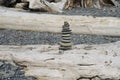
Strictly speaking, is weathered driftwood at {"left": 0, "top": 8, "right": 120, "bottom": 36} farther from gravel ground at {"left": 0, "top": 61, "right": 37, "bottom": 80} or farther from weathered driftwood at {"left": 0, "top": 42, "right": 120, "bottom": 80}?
gravel ground at {"left": 0, "top": 61, "right": 37, "bottom": 80}

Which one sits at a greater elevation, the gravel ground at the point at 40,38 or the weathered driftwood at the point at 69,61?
the weathered driftwood at the point at 69,61

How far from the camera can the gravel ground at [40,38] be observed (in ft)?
21.3

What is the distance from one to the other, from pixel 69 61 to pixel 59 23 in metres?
2.55

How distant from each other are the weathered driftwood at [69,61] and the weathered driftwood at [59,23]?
2129 mm

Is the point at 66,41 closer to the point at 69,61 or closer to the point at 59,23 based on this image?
the point at 69,61

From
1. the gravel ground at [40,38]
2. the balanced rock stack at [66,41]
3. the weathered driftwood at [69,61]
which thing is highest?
the balanced rock stack at [66,41]

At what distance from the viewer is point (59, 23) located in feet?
21.4

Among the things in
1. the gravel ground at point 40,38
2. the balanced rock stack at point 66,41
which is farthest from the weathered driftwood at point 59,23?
the balanced rock stack at point 66,41

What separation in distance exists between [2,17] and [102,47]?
9.48 feet

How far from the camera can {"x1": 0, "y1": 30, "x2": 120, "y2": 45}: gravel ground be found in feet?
21.3

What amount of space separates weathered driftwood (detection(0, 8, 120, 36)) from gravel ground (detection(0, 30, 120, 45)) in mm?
161

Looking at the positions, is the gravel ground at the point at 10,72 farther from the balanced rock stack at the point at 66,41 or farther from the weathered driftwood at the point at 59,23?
the weathered driftwood at the point at 59,23

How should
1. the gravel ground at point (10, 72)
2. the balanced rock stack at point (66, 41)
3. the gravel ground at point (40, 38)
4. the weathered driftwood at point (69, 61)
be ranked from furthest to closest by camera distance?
1. the gravel ground at point (40, 38)
2. the balanced rock stack at point (66, 41)
3. the gravel ground at point (10, 72)
4. the weathered driftwood at point (69, 61)

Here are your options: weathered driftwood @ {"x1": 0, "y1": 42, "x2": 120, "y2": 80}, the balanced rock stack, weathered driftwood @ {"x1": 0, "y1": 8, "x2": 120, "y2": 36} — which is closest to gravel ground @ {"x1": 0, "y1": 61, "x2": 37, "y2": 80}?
weathered driftwood @ {"x1": 0, "y1": 42, "x2": 120, "y2": 80}
